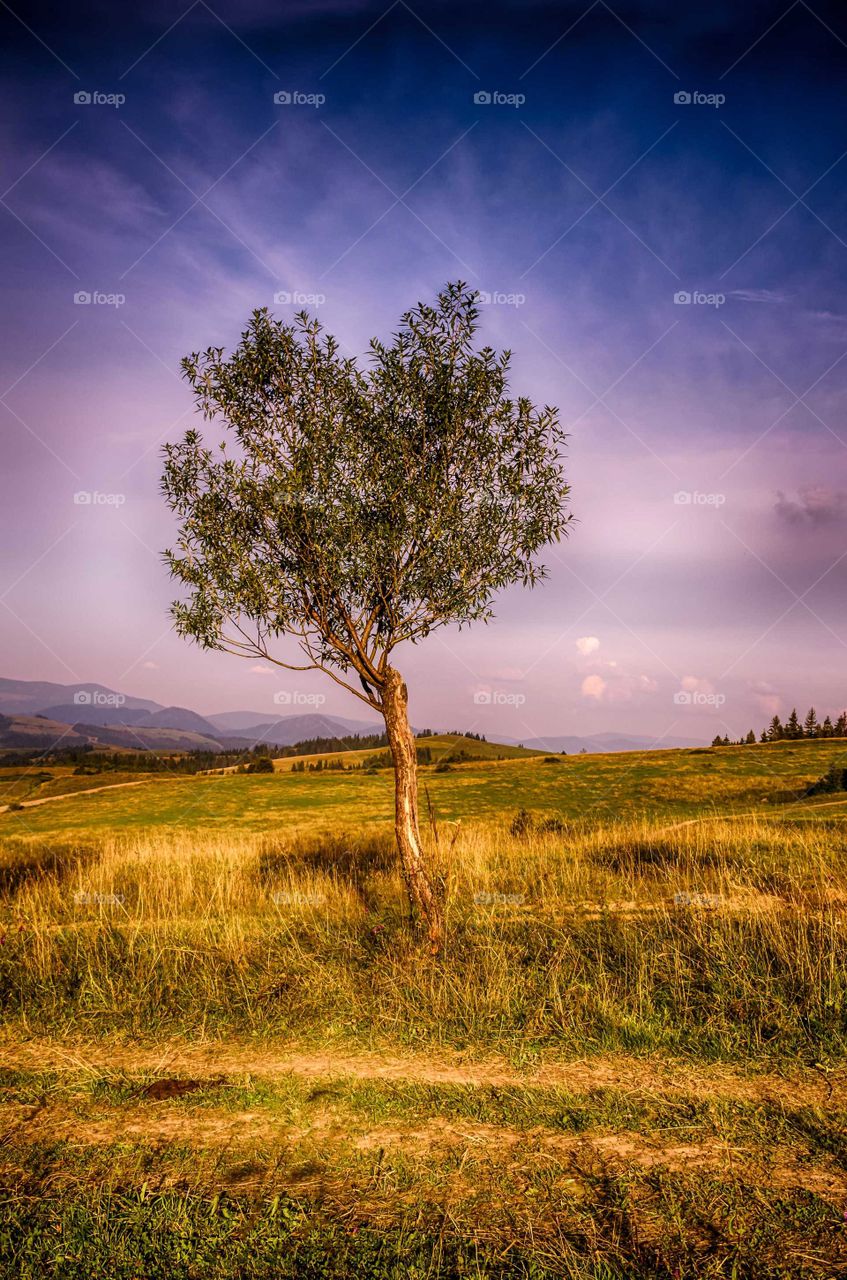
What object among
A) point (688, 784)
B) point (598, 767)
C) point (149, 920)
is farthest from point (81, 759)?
point (149, 920)

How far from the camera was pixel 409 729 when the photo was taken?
1161cm

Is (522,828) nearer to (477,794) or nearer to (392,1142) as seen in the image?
(392,1142)

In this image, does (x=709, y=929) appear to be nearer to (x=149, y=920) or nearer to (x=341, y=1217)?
(x=341, y=1217)

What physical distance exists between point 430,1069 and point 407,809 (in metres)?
4.79

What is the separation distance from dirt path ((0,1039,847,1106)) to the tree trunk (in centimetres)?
334

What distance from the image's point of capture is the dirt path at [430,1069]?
6.05 metres

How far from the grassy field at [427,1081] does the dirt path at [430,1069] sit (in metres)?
0.04

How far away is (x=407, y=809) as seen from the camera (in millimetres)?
11172

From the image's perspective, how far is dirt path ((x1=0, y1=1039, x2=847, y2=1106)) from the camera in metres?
6.05

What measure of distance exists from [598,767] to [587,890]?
53.5m
